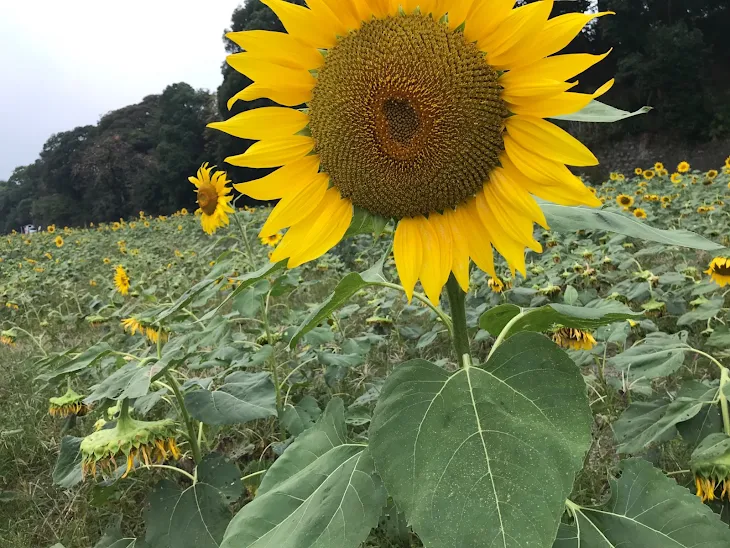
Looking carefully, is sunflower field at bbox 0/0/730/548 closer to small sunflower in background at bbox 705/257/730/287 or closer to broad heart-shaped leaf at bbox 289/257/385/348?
broad heart-shaped leaf at bbox 289/257/385/348

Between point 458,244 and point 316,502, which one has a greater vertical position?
point 458,244

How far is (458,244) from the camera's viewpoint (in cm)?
87

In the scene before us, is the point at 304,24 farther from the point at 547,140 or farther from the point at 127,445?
the point at 127,445

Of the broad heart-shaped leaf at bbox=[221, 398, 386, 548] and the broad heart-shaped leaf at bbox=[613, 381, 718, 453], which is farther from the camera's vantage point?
the broad heart-shaped leaf at bbox=[613, 381, 718, 453]

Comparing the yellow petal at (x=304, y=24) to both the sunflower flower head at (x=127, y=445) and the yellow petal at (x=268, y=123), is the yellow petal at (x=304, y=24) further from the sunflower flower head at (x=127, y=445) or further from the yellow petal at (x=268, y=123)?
the sunflower flower head at (x=127, y=445)

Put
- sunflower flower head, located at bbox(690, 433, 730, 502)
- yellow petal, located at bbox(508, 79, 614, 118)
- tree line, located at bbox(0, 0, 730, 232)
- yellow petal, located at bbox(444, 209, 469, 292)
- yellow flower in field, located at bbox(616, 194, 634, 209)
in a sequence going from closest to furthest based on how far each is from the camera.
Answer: yellow petal, located at bbox(508, 79, 614, 118) < yellow petal, located at bbox(444, 209, 469, 292) < sunflower flower head, located at bbox(690, 433, 730, 502) < yellow flower in field, located at bbox(616, 194, 634, 209) < tree line, located at bbox(0, 0, 730, 232)

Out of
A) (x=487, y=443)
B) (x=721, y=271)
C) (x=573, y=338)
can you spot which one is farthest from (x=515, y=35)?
(x=721, y=271)

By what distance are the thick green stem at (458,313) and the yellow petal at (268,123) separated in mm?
369

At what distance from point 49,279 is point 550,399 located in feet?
21.1

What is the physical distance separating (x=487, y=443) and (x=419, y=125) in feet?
1.56

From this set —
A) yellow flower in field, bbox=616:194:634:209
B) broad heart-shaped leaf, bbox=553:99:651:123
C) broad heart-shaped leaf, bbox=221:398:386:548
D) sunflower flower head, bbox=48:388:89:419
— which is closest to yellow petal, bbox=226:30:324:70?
broad heart-shaped leaf, bbox=553:99:651:123

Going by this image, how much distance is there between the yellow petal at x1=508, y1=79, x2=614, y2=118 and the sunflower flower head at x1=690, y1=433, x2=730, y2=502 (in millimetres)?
748

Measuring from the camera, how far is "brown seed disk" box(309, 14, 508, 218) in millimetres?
813

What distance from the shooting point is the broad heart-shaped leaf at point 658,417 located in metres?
1.29
